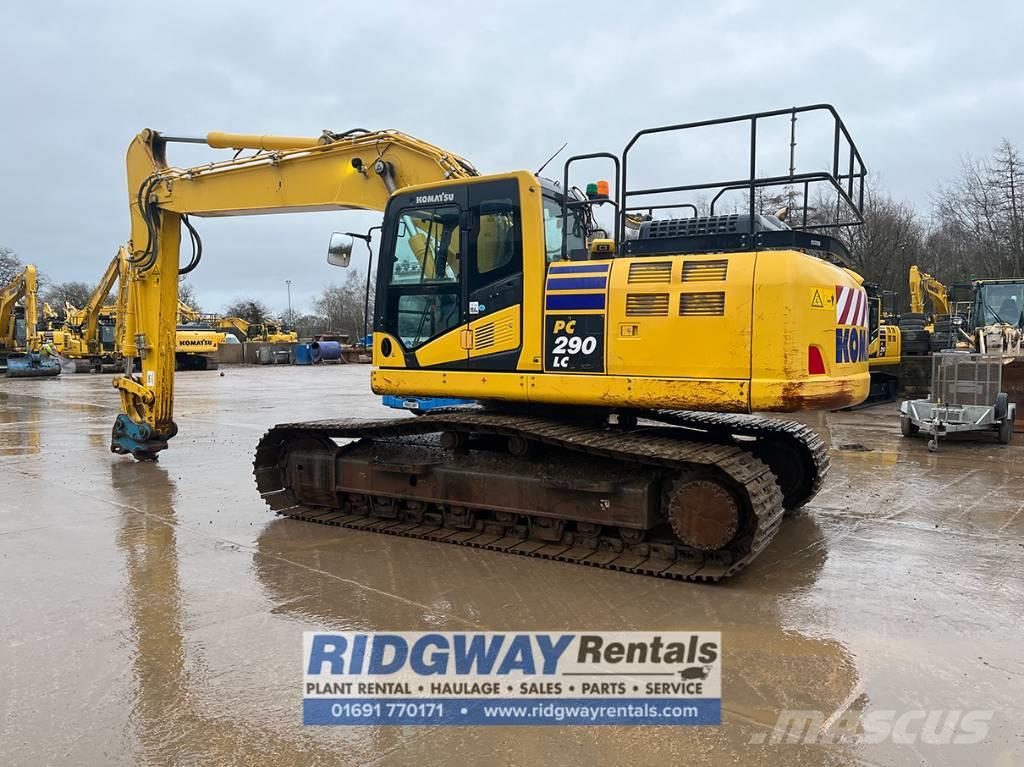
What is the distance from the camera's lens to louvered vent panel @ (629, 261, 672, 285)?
5285 millimetres

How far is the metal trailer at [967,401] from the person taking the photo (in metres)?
11.2

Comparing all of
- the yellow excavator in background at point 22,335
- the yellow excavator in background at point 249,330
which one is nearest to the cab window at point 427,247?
the yellow excavator in background at point 22,335

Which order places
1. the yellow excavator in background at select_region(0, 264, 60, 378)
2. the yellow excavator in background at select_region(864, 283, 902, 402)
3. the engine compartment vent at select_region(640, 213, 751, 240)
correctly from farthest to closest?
the yellow excavator in background at select_region(0, 264, 60, 378) → the yellow excavator in background at select_region(864, 283, 902, 402) → the engine compartment vent at select_region(640, 213, 751, 240)

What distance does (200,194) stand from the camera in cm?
873

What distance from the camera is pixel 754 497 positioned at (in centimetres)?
493

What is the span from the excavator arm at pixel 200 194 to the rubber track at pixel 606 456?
7.78 feet

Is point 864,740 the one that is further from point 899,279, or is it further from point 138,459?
point 899,279

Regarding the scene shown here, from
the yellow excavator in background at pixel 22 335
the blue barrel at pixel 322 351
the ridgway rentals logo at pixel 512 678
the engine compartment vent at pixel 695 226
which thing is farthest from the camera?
the blue barrel at pixel 322 351

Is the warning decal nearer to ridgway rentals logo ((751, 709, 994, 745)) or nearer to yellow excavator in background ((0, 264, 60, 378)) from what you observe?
ridgway rentals logo ((751, 709, 994, 745))

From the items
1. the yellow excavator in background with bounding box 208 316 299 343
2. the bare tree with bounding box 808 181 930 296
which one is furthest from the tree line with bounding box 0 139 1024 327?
the yellow excavator in background with bounding box 208 316 299 343

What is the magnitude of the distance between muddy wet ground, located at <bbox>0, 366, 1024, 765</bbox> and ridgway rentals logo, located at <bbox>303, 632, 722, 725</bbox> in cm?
10

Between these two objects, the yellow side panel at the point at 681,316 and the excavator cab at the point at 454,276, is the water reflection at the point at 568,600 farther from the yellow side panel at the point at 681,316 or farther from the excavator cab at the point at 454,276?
the excavator cab at the point at 454,276

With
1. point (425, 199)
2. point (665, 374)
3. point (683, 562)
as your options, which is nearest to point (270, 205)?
point (425, 199)

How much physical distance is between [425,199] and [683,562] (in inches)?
138
